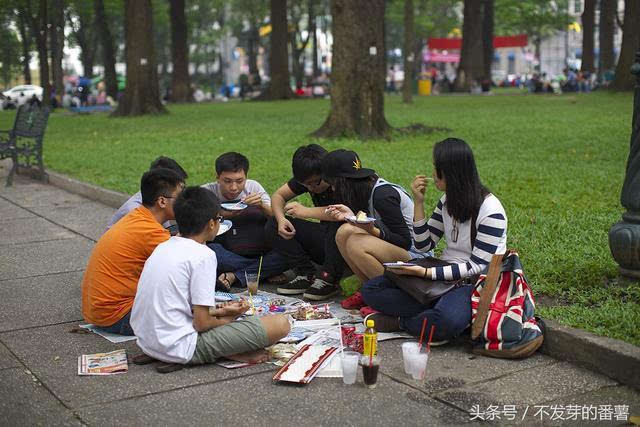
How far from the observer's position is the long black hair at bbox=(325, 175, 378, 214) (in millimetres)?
5730

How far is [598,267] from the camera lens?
5879mm

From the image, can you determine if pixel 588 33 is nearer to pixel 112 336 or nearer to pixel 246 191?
pixel 246 191

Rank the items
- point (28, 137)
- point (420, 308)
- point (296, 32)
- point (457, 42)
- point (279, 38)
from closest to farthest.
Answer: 1. point (420, 308)
2. point (28, 137)
3. point (279, 38)
4. point (296, 32)
5. point (457, 42)

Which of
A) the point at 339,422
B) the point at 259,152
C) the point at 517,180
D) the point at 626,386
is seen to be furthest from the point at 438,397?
the point at 259,152

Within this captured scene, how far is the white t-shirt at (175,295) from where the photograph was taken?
4551mm

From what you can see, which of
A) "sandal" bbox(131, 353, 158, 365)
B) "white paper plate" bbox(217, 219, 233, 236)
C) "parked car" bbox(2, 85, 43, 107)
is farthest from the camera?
"parked car" bbox(2, 85, 43, 107)

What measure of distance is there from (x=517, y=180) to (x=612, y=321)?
17.7ft

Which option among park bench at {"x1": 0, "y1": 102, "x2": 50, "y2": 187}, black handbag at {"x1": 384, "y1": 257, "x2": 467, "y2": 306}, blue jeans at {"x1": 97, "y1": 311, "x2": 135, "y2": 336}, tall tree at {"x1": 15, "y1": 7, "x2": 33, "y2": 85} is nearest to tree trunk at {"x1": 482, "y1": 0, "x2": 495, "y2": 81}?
tall tree at {"x1": 15, "y1": 7, "x2": 33, "y2": 85}

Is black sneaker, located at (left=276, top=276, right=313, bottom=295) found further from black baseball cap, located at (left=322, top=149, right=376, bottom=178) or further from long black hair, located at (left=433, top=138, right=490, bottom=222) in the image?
long black hair, located at (left=433, top=138, right=490, bottom=222)

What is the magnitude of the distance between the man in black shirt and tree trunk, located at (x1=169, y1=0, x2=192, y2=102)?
31000mm

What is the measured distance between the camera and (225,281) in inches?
249

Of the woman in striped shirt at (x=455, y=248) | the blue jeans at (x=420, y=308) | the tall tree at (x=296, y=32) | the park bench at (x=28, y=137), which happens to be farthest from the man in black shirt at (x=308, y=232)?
the tall tree at (x=296, y=32)

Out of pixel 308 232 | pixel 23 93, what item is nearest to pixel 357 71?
pixel 308 232

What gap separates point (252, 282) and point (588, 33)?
34921 millimetres
